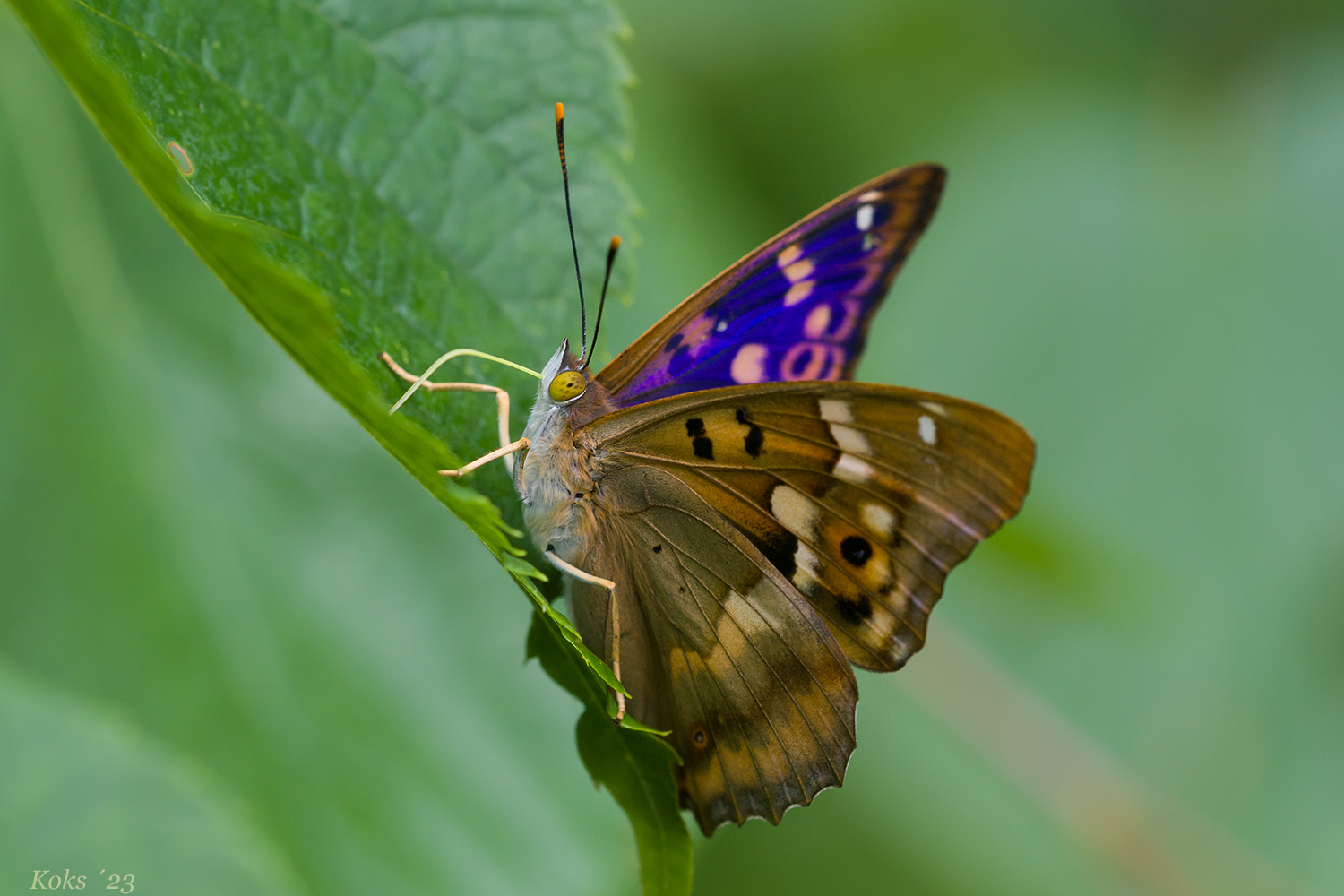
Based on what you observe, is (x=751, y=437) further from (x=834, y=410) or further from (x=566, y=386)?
(x=566, y=386)

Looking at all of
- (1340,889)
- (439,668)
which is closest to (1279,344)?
(1340,889)

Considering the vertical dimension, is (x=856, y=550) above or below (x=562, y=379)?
below

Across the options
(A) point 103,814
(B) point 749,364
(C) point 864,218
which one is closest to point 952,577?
(B) point 749,364

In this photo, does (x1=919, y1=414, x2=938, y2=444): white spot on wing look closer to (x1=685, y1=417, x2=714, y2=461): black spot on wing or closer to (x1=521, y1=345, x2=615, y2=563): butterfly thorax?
(x1=685, y1=417, x2=714, y2=461): black spot on wing

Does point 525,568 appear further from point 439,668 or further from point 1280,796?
point 1280,796

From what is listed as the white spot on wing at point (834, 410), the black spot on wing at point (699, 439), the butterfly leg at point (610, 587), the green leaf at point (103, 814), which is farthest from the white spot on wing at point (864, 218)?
the green leaf at point (103, 814)

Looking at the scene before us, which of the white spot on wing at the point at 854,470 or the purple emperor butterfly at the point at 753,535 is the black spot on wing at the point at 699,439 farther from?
the white spot on wing at the point at 854,470
